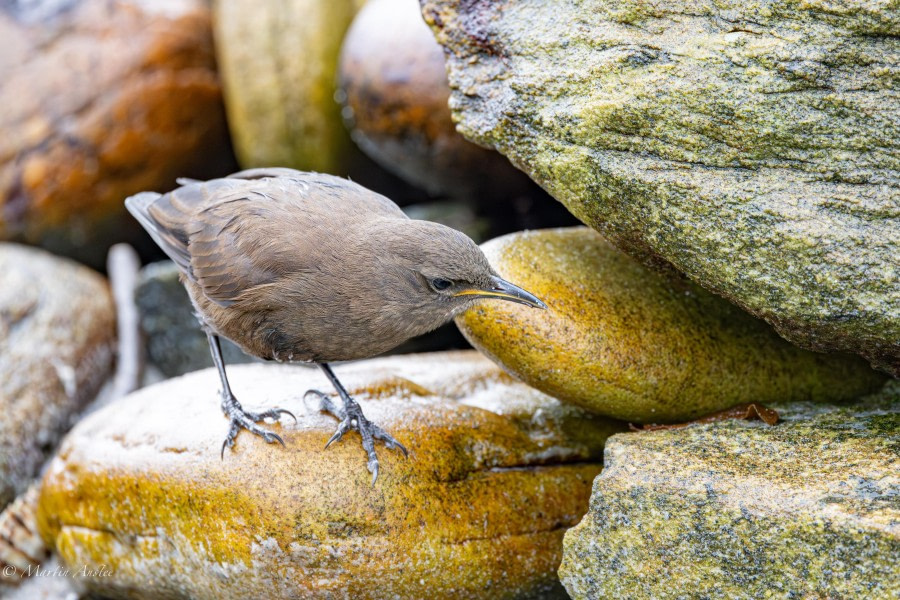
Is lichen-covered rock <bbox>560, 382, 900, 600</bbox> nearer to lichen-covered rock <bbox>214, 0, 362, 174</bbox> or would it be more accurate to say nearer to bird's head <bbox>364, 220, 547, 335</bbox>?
bird's head <bbox>364, 220, 547, 335</bbox>

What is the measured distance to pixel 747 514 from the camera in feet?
10.3

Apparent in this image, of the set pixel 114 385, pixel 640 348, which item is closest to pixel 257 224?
pixel 640 348

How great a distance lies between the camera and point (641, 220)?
3.60m

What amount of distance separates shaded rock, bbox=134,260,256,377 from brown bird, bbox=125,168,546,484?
7.82 feet

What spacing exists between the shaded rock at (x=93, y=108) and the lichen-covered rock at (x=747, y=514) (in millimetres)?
5187

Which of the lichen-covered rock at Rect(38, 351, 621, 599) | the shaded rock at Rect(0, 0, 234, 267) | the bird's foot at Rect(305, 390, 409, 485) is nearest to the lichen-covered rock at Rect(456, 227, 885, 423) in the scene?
the lichen-covered rock at Rect(38, 351, 621, 599)

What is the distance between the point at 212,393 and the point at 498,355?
162 centimetres

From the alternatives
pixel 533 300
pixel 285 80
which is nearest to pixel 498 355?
pixel 533 300

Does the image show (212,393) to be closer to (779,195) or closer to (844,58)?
(779,195)

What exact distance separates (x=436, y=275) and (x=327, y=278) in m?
0.51

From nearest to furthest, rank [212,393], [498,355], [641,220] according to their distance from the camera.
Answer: [641,220]
[498,355]
[212,393]

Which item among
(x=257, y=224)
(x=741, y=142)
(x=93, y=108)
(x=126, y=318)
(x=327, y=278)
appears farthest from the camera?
(x=93, y=108)

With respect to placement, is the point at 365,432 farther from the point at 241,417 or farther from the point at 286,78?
the point at 286,78

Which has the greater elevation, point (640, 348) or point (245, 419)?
point (640, 348)
